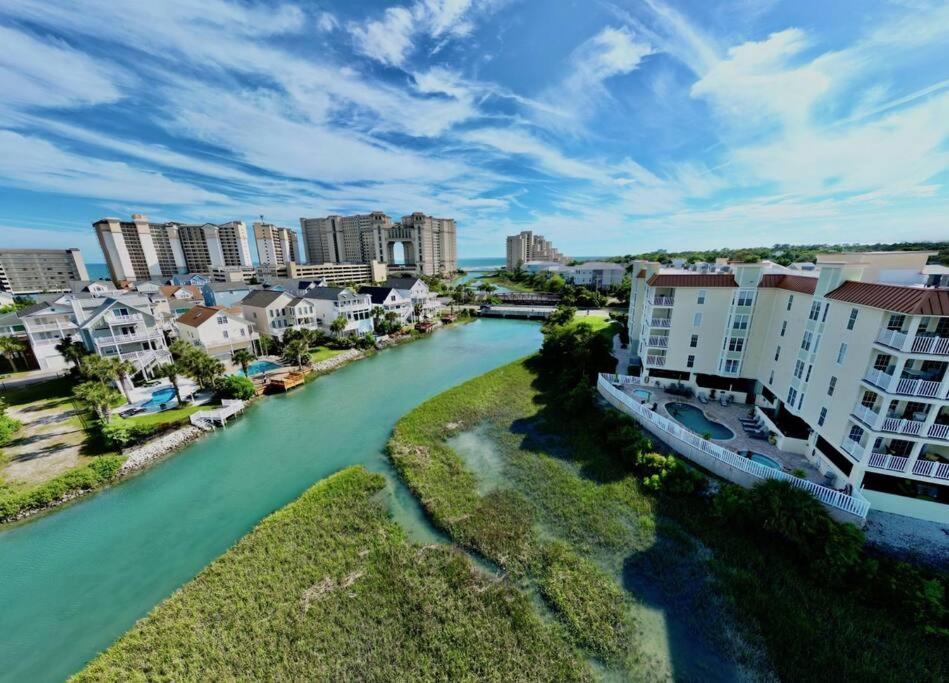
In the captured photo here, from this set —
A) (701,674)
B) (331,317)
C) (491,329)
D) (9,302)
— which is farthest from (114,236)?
(701,674)

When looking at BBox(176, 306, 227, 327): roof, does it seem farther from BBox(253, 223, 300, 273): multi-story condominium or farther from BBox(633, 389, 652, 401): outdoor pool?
BBox(253, 223, 300, 273): multi-story condominium

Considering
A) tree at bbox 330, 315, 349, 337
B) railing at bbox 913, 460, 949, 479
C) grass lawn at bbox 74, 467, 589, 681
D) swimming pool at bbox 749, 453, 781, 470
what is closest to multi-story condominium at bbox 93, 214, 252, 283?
tree at bbox 330, 315, 349, 337

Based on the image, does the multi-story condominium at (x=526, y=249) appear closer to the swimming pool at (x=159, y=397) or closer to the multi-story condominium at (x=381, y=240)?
the multi-story condominium at (x=381, y=240)

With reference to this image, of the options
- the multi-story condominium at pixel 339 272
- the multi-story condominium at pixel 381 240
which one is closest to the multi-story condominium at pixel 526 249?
the multi-story condominium at pixel 381 240

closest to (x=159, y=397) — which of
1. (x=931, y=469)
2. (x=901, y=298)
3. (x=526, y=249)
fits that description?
(x=901, y=298)

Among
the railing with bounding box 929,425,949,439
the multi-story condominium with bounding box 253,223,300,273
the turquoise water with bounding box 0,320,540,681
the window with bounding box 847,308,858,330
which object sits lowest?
the turquoise water with bounding box 0,320,540,681

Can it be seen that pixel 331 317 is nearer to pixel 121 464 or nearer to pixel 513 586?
pixel 121 464
